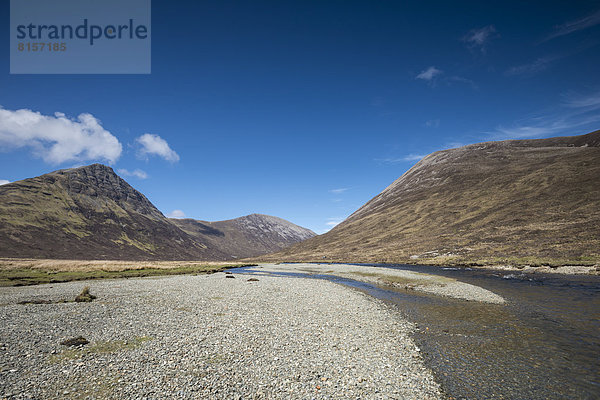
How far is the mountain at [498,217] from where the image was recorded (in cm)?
7775

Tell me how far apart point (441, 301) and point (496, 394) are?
21012 mm

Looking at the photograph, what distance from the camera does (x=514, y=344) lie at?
55.6 feet

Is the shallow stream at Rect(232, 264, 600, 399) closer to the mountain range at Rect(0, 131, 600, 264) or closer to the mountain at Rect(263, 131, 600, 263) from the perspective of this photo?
the mountain range at Rect(0, 131, 600, 264)

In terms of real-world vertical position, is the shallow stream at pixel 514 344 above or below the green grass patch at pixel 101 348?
below

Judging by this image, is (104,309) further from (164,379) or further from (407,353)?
(407,353)

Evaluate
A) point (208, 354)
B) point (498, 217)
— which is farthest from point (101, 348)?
point (498, 217)

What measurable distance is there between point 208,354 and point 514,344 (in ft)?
65.0

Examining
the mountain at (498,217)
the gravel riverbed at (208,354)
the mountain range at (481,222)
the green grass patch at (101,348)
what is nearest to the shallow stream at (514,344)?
the gravel riverbed at (208,354)

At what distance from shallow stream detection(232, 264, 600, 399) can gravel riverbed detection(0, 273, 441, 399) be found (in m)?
1.86

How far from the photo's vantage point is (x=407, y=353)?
15789 millimetres

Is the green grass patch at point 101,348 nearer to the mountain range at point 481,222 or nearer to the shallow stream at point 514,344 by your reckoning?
the shallow stream at point 514,344

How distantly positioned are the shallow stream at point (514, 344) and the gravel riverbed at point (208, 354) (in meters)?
1.86

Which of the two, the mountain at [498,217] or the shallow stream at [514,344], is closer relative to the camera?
the shallow stream at [514,344]

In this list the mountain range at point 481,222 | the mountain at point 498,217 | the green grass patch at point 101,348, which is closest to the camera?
the green grass patch at point 101,348
